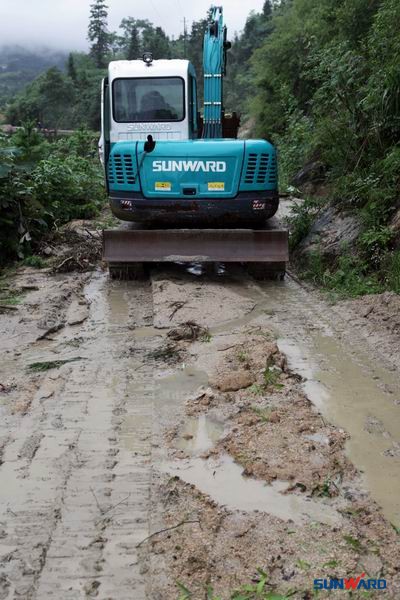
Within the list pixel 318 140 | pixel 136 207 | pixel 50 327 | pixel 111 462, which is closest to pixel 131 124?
pixel 136 207

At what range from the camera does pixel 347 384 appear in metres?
4.77

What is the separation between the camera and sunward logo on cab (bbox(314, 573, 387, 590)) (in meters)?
2.54

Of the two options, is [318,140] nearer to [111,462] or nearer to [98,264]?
[98,264]

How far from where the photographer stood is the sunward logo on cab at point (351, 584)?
254cm

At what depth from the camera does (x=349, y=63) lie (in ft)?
30.1

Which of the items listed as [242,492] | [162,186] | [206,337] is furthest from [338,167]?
[242,492]

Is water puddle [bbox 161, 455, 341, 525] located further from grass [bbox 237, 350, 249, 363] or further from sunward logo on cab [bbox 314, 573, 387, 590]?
grass [bbox 237, 350, 249, 363]

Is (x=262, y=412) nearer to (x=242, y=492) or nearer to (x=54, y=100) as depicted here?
(x=242, y=492)

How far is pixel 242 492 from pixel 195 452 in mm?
517

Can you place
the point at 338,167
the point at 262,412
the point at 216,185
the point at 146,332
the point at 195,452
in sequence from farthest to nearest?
the point at 338,167, the point at 216,185, the point at 146,332, the point at 262,412, the point at 195,452

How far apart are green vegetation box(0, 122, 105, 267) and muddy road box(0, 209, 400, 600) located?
283 centimetres

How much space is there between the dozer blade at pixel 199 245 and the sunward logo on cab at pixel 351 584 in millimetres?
5535

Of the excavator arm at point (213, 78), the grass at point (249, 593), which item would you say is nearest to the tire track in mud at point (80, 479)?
the grass at point (249, 593)

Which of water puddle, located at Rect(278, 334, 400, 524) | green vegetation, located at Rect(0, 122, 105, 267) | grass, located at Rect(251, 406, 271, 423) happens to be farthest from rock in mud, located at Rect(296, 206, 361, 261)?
grass, located at Rect(251, 406, 271, 423)
